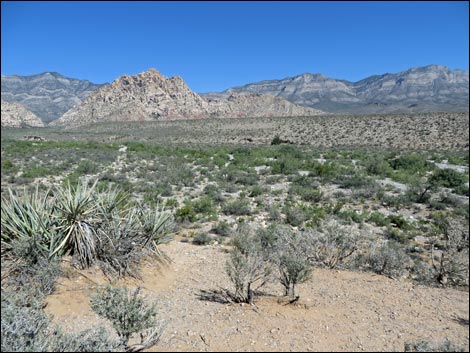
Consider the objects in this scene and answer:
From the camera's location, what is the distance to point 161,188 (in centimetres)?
1510

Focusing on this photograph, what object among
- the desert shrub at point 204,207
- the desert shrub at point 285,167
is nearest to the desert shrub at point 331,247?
the desert shrub at point 204,207

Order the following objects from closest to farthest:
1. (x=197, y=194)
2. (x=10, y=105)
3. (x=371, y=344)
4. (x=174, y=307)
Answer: (x=371, y=344) < (x=174, y=307) < (x=197, y=194) < (x=10, y=105)

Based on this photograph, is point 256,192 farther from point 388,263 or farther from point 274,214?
point 388,263

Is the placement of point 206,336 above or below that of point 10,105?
below

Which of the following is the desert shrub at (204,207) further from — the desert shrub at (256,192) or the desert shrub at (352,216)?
the desert shrub at (352,216)

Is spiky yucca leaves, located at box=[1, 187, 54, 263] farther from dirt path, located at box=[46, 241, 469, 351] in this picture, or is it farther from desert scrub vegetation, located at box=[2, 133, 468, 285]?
dirt path, located at box=[46, 241, 469, 351]

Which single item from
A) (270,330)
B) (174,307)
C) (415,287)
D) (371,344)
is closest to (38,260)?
(174,307)

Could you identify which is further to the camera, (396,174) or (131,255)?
(396,174)

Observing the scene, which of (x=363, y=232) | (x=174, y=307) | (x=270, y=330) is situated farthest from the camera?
(x=363, y=232)

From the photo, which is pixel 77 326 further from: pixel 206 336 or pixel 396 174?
pixel 396 174

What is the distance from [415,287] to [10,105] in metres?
132

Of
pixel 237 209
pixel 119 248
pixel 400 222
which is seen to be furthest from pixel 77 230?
pixel 400 222

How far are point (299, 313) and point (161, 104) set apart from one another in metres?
139

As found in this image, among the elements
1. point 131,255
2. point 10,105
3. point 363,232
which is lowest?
point 363,232
